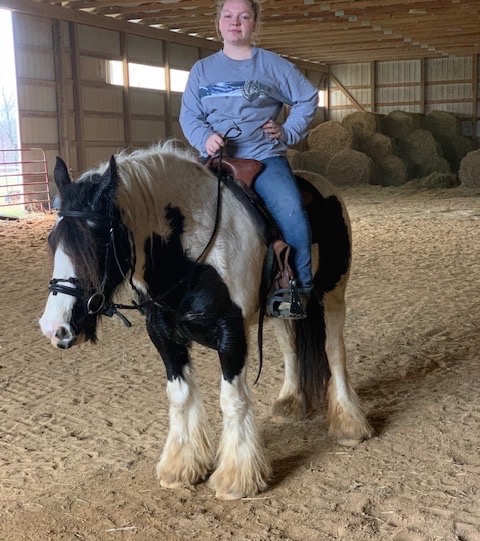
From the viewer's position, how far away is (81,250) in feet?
7.36

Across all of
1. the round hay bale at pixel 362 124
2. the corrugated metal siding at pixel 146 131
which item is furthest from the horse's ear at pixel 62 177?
the round hay bale at pixel 362 124

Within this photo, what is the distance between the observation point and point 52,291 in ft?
7.55

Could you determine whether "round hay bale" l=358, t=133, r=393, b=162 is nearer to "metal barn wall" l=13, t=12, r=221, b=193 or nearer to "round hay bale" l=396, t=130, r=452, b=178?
"round hay bale" l=396, t=130, r=452, b=178

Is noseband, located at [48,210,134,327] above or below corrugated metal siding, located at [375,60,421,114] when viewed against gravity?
below

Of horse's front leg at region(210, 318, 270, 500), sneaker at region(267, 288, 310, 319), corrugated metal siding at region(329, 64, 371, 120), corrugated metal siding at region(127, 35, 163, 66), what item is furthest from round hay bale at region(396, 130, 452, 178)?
horse's front leg at region(210, 318, 270, 500)

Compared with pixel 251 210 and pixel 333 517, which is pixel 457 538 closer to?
pixel 333 517

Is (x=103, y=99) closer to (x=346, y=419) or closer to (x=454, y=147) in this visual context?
(x=454, y=147)

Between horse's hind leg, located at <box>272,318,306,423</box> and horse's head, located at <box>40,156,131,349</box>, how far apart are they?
1379 mm

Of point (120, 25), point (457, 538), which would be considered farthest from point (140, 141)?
point (457, 538)

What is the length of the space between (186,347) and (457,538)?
1322 mm

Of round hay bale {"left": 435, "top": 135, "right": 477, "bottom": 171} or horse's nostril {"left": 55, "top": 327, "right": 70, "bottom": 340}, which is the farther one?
round hay bale {"left": 435, "top": 135, "right": 477, "bottom": 171}

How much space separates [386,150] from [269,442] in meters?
15.5

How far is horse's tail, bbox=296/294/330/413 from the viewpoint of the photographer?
341cm

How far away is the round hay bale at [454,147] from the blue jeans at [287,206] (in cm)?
1769
